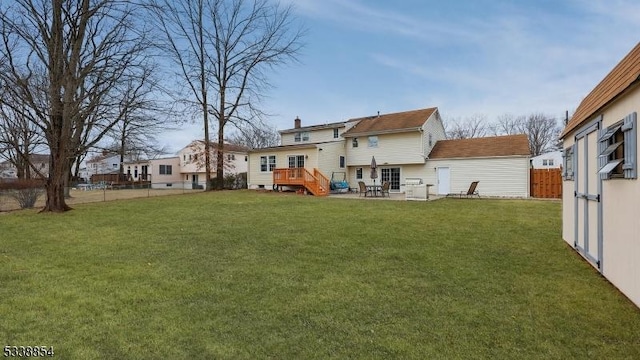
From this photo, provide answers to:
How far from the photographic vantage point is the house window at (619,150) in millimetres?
3920

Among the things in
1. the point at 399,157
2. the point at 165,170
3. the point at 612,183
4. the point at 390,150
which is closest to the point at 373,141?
the point at 390,150

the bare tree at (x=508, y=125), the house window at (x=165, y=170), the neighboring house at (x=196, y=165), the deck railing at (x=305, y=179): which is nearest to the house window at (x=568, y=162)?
the deck railing at (x=305, y=179)

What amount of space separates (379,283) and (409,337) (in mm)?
1574

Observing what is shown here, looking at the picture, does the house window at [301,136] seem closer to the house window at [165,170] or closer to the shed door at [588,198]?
the shed door at [588,198]

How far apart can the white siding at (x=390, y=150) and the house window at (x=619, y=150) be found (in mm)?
18038

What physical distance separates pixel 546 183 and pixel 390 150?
9320 millimetres

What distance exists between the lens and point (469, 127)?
50.9 meters

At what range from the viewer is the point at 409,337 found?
3.20 meters

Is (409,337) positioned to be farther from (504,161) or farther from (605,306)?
(504,161)

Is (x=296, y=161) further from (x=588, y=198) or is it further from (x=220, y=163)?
(x=588, y=198)

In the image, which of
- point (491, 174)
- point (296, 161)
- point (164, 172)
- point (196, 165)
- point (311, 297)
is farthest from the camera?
point (164, 172)

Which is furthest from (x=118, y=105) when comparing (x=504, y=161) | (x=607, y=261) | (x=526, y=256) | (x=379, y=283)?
(x=504, y=161)

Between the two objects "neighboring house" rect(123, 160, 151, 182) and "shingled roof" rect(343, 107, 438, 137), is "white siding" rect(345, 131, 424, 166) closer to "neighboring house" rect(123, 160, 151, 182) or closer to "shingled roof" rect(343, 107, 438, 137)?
"shingled roof" rect(343, 107, 438, 137)

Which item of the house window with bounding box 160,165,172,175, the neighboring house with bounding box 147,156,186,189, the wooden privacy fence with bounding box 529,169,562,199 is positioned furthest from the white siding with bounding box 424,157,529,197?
the house window with bounding box 160,165,172,175
